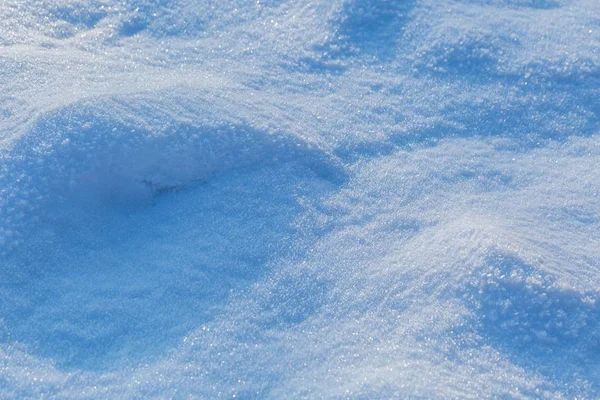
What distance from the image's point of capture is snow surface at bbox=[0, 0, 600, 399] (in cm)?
119

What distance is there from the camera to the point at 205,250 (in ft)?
4.46

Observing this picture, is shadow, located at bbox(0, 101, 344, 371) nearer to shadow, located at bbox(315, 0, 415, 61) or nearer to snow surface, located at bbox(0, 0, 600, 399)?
snow surface, located at bbox(0, 0, 600, 399)

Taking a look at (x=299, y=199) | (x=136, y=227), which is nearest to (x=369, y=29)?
(x=299, y=199)

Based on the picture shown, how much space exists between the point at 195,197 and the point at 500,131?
0.81 meters

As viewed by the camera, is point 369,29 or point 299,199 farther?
point 369,29

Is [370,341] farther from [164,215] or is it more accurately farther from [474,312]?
[164,215]

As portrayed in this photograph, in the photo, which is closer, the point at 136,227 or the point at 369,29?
the point at 136,227

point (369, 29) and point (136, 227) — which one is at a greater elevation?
point (369, 29)

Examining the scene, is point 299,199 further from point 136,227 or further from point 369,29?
point 369,29

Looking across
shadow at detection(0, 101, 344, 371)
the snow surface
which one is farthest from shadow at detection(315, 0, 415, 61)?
shadow at detection(0, 101, 344, 371)

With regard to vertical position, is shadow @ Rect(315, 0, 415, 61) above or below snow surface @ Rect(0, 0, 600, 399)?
above

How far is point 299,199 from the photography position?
56.3 inches

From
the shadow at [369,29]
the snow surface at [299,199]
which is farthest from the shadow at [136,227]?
the shadow at [369,29]

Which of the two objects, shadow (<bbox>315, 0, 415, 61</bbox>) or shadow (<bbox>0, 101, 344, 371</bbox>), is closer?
shadow (<bbox>0, 101, 344, 371</bbox>)
